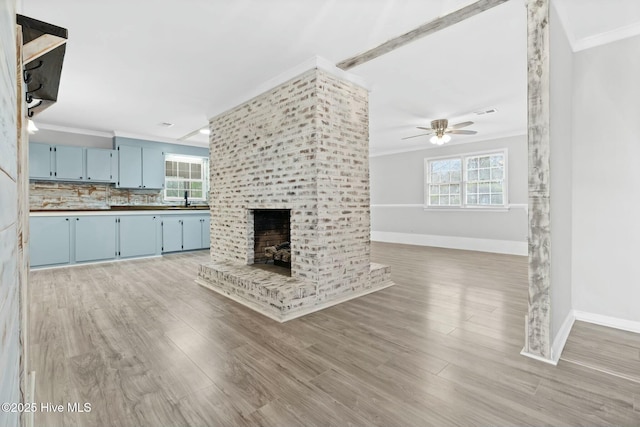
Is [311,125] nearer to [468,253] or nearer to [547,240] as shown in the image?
[547,240]

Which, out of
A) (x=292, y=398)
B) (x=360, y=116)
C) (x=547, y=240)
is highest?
(x=360, y=116)

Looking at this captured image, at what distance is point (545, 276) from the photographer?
2.02m

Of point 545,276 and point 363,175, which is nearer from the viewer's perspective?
point 545,276

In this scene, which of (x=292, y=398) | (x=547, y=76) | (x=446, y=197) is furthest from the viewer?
(x=446, y=197)

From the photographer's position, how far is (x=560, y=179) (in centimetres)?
233

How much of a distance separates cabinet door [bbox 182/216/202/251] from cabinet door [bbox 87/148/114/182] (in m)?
1.74

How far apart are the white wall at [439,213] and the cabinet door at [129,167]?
6.22 m

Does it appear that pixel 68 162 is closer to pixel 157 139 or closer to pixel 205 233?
pixel 157 139

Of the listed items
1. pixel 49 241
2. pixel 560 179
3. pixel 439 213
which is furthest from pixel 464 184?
pixel 49 241

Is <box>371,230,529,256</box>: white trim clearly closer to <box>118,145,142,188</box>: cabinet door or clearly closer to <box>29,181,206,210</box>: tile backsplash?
<box>29,181,206,210</box>: tile backsplash

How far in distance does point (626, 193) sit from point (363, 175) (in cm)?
244

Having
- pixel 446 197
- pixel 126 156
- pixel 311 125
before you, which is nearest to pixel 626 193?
pixel 311 125

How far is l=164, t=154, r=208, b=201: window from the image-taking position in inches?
284

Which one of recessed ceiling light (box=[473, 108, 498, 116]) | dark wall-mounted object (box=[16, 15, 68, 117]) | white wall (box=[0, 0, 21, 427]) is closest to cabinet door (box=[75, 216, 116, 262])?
dark wall-mounted object (box=[16, 15, 68, 117])
